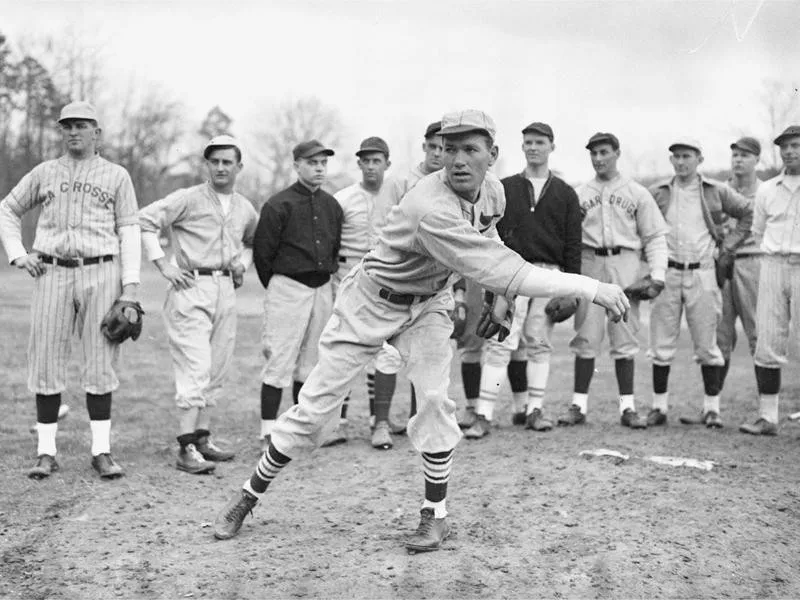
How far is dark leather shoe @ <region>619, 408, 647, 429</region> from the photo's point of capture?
25.4ft

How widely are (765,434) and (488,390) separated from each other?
2303 millimetres

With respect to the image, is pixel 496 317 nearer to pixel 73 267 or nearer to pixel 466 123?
pixel 466 123

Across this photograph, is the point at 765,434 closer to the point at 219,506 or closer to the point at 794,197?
the point at 794,197

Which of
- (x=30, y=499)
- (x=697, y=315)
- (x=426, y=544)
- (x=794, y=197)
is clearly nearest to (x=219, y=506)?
(x=30, y=499)

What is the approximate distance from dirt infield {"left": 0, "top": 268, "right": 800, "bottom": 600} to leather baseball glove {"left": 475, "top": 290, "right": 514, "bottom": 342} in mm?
1069

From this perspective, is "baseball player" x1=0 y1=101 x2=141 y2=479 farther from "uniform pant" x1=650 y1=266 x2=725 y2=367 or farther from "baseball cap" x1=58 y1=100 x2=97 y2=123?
"uniform pant" x1=650 y1=266 x2=725 y2=367

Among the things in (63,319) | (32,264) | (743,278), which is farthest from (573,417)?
(32,264)

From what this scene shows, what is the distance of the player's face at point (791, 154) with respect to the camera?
23.9 ft

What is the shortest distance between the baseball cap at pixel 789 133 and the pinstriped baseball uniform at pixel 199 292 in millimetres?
4267

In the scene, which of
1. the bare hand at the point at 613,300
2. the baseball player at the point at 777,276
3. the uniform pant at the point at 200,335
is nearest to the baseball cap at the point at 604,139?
the baseball player at the point at 777,276

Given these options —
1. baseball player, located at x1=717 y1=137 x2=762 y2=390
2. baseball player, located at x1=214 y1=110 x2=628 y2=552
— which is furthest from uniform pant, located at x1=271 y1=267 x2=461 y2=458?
baseball player, located at x1=717 y1=137 x2=762 y2=390

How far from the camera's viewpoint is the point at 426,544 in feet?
15.2

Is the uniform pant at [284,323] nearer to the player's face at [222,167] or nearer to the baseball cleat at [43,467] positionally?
the player's face at [222,167]

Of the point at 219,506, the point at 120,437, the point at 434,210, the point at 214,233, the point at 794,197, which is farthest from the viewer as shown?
the point at 120,437
